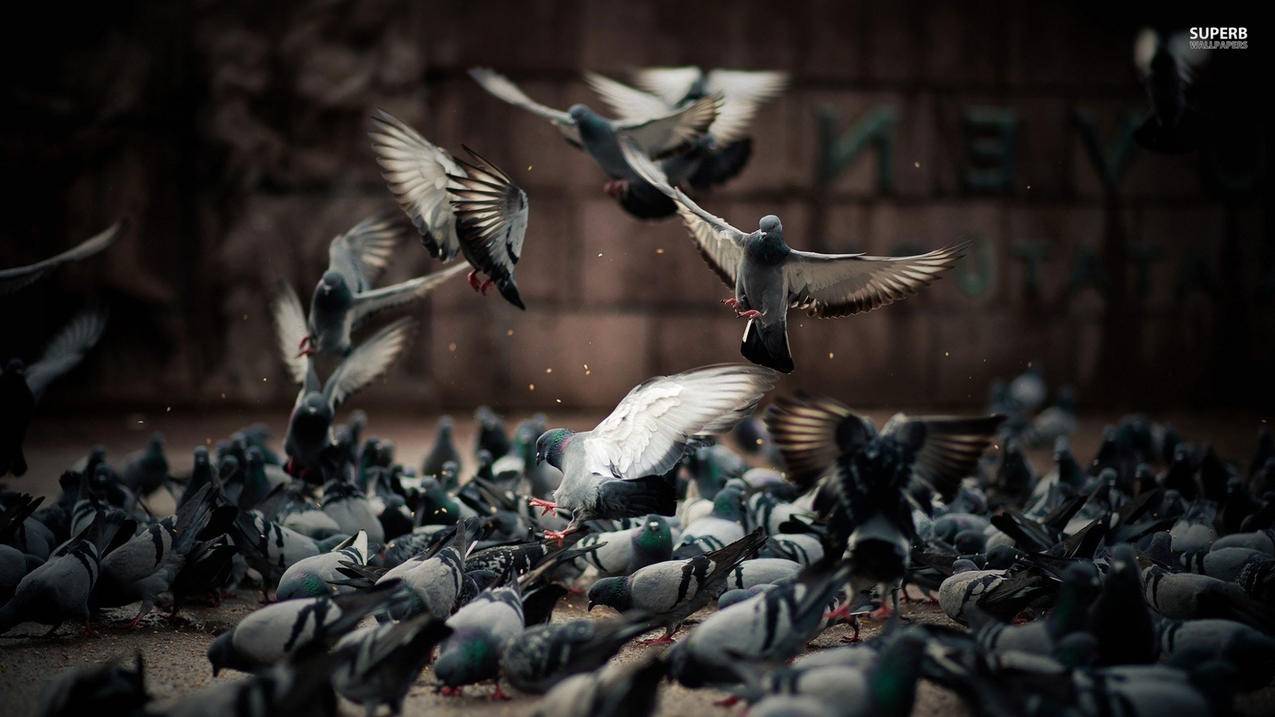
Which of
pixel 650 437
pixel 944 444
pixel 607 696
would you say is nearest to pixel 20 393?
pixel 650 437

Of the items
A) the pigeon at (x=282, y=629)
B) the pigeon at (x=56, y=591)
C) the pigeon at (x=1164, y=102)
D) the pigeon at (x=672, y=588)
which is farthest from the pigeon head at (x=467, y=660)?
the pigeon at (x=1164, y=102)

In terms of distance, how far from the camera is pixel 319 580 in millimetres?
4207

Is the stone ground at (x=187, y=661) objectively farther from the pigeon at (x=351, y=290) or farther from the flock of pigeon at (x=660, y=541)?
the pigeon at (x=351, y=290)

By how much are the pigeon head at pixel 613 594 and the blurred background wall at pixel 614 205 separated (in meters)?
7.60

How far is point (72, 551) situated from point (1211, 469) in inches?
220

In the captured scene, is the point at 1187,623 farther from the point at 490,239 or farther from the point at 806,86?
the point at 806,86

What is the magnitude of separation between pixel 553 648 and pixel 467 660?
0.31 meters

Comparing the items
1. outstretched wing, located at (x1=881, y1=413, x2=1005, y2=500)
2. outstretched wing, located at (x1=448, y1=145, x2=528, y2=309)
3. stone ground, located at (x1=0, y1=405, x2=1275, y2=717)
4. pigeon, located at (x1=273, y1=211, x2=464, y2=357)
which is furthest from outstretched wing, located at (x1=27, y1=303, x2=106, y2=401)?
outstretched wing, located at (x1=881, y1=413, x2=1005, y2=500)

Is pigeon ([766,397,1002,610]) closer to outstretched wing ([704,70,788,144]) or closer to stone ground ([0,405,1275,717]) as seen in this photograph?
stone ground ([0,405,1275,717])

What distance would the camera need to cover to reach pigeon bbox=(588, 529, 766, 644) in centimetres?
413

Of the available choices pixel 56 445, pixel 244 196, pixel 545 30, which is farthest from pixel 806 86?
pixel 56 445

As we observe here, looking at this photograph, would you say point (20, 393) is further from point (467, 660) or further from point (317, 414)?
point (467, 660)

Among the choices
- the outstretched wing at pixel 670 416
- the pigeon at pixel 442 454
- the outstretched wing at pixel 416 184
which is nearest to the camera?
the outstretched wing at pixel 670 416

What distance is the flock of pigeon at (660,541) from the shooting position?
3.18 m
